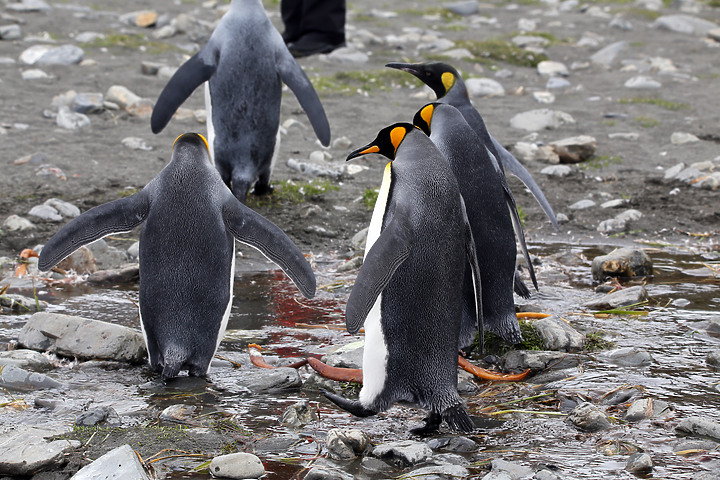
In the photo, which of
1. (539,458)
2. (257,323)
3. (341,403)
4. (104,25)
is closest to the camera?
(539,458)

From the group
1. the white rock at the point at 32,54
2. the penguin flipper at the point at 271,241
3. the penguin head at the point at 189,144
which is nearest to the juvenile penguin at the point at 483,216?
the penguin flipper at the point at 271,241

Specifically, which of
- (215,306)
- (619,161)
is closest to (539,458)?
(215,306)

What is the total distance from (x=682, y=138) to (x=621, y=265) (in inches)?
117

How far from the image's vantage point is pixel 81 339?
3176 mm

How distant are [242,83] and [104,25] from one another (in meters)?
6.08

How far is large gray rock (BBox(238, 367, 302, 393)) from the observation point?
2.94m

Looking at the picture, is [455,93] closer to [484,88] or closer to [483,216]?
[483,216]

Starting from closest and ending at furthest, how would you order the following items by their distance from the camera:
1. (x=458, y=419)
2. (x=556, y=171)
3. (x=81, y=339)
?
(x=458, y=419) → (x=81, y=339) → (x=556, y=171)

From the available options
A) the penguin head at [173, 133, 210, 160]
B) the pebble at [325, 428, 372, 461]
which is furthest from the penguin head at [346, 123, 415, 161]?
the pebble at [325, 428, 372, 461]

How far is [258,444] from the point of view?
246 centimetres

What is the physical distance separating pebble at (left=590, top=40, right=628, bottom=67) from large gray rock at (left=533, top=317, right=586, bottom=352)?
23.9 ft

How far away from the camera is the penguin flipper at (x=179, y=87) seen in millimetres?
4984

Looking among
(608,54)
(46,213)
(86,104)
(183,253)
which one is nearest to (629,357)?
(183,253)

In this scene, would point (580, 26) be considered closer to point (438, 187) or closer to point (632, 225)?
point (632, 225)
